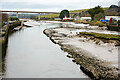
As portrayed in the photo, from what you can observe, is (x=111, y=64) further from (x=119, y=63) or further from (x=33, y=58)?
(x=33, y=58)

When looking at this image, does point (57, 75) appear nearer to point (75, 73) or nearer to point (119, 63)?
point (75, 73)

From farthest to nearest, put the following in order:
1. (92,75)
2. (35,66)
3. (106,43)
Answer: (106,43), (35,66), (92,75)

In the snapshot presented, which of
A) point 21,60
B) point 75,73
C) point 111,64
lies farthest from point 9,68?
point 111,64

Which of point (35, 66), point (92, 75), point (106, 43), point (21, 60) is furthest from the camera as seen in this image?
point (106, 43)

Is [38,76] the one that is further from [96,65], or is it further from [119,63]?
[119,63]

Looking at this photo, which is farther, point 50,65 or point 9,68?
point 50,65

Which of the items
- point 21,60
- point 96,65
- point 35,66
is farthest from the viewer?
point 21,60

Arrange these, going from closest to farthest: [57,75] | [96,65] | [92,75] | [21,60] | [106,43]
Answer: [92,75] < [57,75] < [96,65] < [21,60] < [106,43]

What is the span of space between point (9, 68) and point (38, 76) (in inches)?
197

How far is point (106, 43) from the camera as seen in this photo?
39.3m

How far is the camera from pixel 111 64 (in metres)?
23.2

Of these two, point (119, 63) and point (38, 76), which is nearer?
point (38, 76)

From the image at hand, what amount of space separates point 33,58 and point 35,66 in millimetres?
4469

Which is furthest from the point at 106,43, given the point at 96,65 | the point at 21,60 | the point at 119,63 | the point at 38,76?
the point at 38,76
